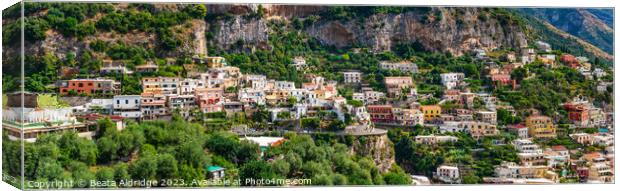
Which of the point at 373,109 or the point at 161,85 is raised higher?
the point at 161,85

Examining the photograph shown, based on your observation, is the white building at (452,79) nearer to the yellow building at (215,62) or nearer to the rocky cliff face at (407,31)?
the rocky cliff face at (407,31)

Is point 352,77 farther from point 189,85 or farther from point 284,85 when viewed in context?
point 189,85

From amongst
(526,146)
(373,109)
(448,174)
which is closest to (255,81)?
(373,109)

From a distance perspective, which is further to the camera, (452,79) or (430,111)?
(452,79)

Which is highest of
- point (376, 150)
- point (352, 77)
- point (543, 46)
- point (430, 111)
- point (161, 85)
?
point (543, 46)

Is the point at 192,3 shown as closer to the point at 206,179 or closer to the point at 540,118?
the point at 206,179

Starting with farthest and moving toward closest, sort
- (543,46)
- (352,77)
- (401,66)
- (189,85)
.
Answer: (543,46) < (401,66) < (352,77) < (189,85)

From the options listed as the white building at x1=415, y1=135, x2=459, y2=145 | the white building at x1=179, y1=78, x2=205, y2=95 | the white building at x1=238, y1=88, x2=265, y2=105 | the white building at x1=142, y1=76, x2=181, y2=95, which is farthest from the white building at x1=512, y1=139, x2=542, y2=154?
the white building at x1=142, y1=76, x2=181, y2=95

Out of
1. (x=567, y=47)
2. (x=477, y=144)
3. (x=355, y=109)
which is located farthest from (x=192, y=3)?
(x=567, y=47)
